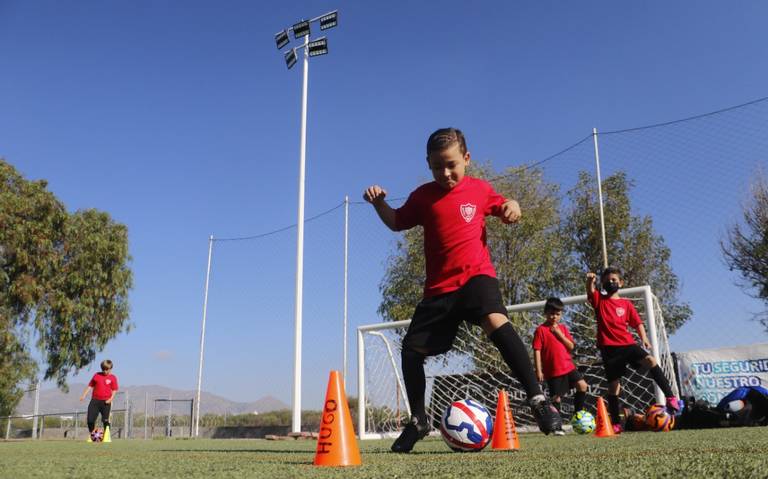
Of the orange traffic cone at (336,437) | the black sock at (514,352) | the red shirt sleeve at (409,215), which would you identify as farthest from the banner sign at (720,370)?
the orange traffic cone at (336,437)

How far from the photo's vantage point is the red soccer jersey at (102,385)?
11.2m

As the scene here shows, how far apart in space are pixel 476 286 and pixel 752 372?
8.43 metres

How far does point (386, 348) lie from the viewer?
1107cm

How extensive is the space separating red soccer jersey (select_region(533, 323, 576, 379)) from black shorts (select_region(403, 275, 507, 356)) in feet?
13.4

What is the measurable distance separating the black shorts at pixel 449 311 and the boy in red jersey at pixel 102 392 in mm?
9626

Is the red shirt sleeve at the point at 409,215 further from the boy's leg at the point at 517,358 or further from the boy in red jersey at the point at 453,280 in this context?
the boy's leg at the point at 517,358

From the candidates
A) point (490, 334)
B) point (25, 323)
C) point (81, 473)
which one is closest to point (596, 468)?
point (490, 334)

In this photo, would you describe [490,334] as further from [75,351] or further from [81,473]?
[75,351]

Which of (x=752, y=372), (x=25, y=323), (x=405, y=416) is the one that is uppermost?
(x=25, y=323)

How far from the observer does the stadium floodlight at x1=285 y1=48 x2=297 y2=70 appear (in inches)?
574

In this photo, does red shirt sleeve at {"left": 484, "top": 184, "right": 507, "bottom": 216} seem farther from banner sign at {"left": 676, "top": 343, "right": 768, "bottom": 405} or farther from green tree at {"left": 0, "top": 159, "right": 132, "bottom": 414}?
green tree at {"left": 0, "top": 159, "right": 132, "bottom": 414}

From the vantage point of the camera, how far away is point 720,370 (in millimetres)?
9672

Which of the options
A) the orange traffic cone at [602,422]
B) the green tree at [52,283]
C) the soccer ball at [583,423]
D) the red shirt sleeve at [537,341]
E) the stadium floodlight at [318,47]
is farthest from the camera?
the green tree at [52,283]

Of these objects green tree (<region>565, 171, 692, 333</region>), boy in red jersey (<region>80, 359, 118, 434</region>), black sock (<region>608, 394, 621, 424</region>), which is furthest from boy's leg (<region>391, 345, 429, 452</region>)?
green tree (<region>565, 171, 692, 333</region>)
